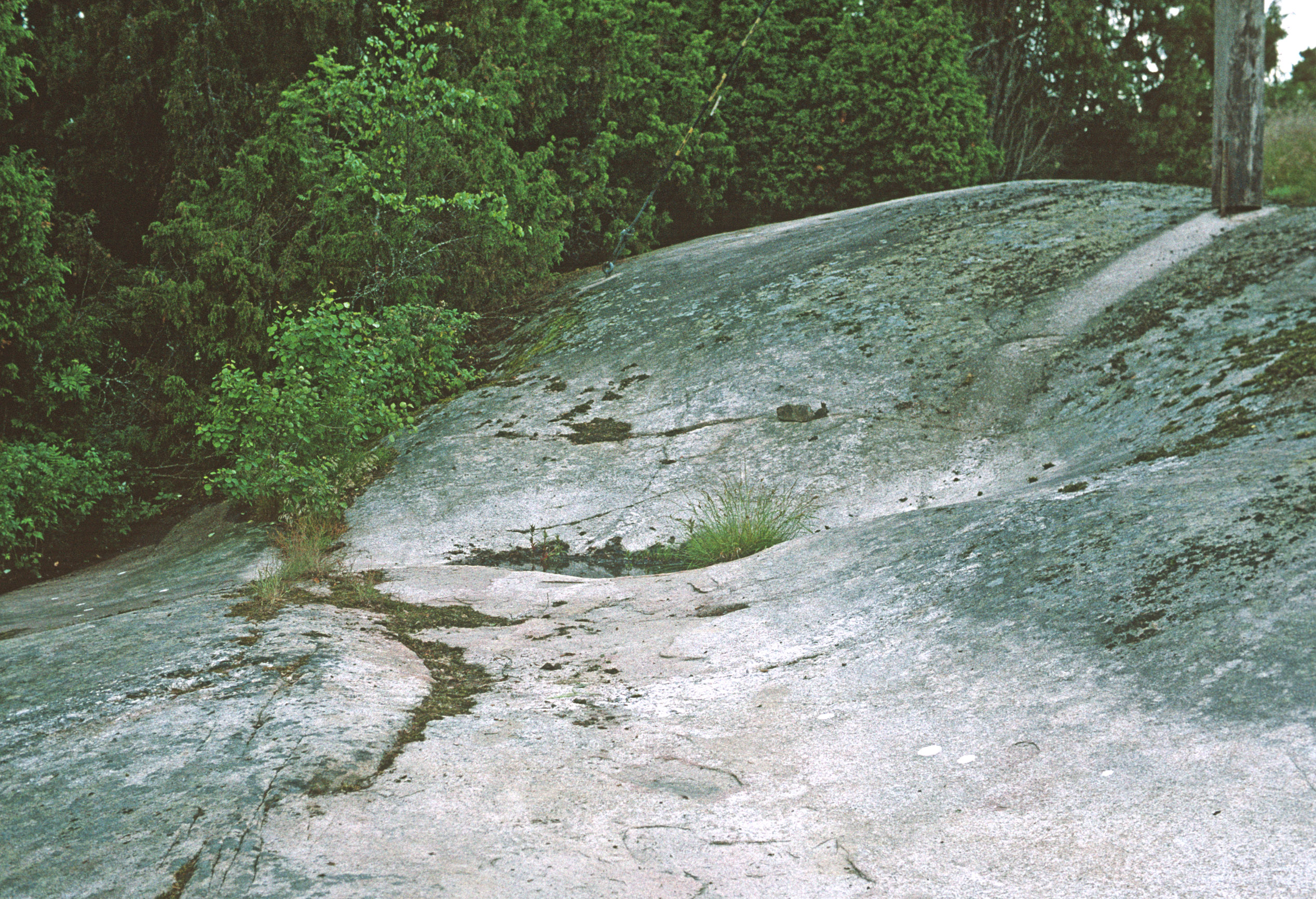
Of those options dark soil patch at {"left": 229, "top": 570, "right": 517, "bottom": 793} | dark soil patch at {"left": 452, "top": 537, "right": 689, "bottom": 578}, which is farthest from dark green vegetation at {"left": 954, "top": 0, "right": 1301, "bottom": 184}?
dark soil patch at {"left": 229, "top": 570, "right": 517, "bottom": 793}

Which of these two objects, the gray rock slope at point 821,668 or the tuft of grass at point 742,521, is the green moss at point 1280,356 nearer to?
the gray rock slope at point 821,668

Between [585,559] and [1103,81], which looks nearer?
[585,559]

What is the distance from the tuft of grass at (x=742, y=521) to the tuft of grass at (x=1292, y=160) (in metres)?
5.50

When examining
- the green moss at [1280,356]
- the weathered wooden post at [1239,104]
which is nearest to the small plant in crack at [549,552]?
the green moss at [1280,356]

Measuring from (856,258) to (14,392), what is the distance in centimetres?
653

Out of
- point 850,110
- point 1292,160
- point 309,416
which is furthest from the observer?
point 850,110

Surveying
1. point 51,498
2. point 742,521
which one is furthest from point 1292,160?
point 51,498

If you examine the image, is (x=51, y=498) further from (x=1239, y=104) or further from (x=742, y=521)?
(x=1239, y=104)

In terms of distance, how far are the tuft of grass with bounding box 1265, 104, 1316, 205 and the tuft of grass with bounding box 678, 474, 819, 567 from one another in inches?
216

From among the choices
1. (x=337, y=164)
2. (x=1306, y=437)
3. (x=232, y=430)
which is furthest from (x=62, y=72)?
(x=1306, y=437)

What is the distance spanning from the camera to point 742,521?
495 cm

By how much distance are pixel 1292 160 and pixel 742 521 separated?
8.25 meters

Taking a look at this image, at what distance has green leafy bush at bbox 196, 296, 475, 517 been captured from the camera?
5.80 metres

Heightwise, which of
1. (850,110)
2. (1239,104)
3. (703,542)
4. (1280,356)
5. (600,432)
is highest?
(850,110)
